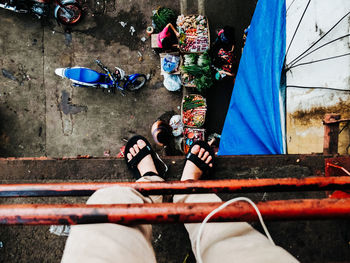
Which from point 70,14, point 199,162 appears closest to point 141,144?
point 199,162

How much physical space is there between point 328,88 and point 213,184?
200 centimetres

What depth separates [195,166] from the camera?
2477 mm

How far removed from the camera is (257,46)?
118 inches

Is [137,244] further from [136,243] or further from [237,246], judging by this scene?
[237,246]

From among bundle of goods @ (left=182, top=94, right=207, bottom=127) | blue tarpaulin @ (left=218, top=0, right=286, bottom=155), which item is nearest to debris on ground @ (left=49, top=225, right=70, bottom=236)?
blue tarpaulin @ (left=218, top=0, right=286, bottom=155)

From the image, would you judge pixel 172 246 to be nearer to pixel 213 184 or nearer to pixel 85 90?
pixel 213 184

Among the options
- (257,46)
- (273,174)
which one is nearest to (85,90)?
(257,46)

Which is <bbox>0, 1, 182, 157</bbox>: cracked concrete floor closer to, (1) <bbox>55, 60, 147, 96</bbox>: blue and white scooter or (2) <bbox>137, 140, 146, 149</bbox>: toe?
(1) <bbox>55, 60, 147, 96</bbox>: blue and white scooter

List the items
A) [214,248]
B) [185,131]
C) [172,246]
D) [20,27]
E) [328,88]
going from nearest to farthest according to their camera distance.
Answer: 1. [214,248]
2. [172,246]
3. [328,88]
4. [185,131]
5. [20,27]

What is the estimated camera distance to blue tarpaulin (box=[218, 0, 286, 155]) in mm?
2647

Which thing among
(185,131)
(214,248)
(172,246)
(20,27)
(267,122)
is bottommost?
(172,246)

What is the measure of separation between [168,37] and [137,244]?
11.9 ft

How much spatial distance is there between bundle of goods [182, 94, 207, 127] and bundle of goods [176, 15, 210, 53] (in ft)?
2.81

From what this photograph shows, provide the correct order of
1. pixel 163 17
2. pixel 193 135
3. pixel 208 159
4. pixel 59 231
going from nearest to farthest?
1. pixel 59 231
2. pixel 208 159
3. pixel 193 135
4. pixel 163 17
